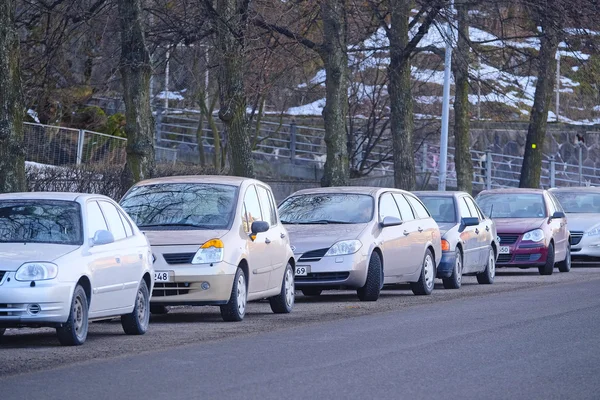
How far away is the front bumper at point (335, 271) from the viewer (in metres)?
17.1

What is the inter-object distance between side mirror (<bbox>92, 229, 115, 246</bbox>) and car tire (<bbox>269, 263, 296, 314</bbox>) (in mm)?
3818

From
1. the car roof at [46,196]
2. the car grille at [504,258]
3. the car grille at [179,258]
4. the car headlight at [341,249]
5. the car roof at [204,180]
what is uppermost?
the car roof at [204,180]

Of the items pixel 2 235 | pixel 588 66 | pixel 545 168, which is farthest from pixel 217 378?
pixel 545 168

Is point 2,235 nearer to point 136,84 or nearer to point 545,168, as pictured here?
point 136,84

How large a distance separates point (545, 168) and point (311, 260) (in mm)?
31652

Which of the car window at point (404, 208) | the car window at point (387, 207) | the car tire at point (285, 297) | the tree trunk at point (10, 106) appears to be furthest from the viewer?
the car window at point (404, 208)

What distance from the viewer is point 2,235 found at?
478 inches

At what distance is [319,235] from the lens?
17.4 metres

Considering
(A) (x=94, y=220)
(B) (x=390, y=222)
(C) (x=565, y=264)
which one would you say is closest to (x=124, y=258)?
(A) (x=94, y=220)

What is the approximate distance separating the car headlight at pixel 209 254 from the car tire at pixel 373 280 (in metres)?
3.88

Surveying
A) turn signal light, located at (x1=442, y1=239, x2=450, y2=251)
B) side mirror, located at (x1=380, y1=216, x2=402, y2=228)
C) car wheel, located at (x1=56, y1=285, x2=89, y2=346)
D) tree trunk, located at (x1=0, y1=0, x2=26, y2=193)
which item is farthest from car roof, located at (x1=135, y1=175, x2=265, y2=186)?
turn signal light, located at (x1=442, y1=239, x2=450, y2=251)

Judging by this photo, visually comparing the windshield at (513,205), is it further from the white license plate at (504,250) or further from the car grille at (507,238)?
the white license plate at (504,250)

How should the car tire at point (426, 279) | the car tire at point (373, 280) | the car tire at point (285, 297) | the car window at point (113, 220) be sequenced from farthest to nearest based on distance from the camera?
1. the car tire at point (426, 279)
2. the car tire at point (373, 280)
3. the car tire at point (285, 297)
4. the car window at point (113, 220)

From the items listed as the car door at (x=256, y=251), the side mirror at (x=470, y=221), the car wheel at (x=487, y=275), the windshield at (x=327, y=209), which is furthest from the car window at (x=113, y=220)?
the car wheel at (x=487, y=275)
